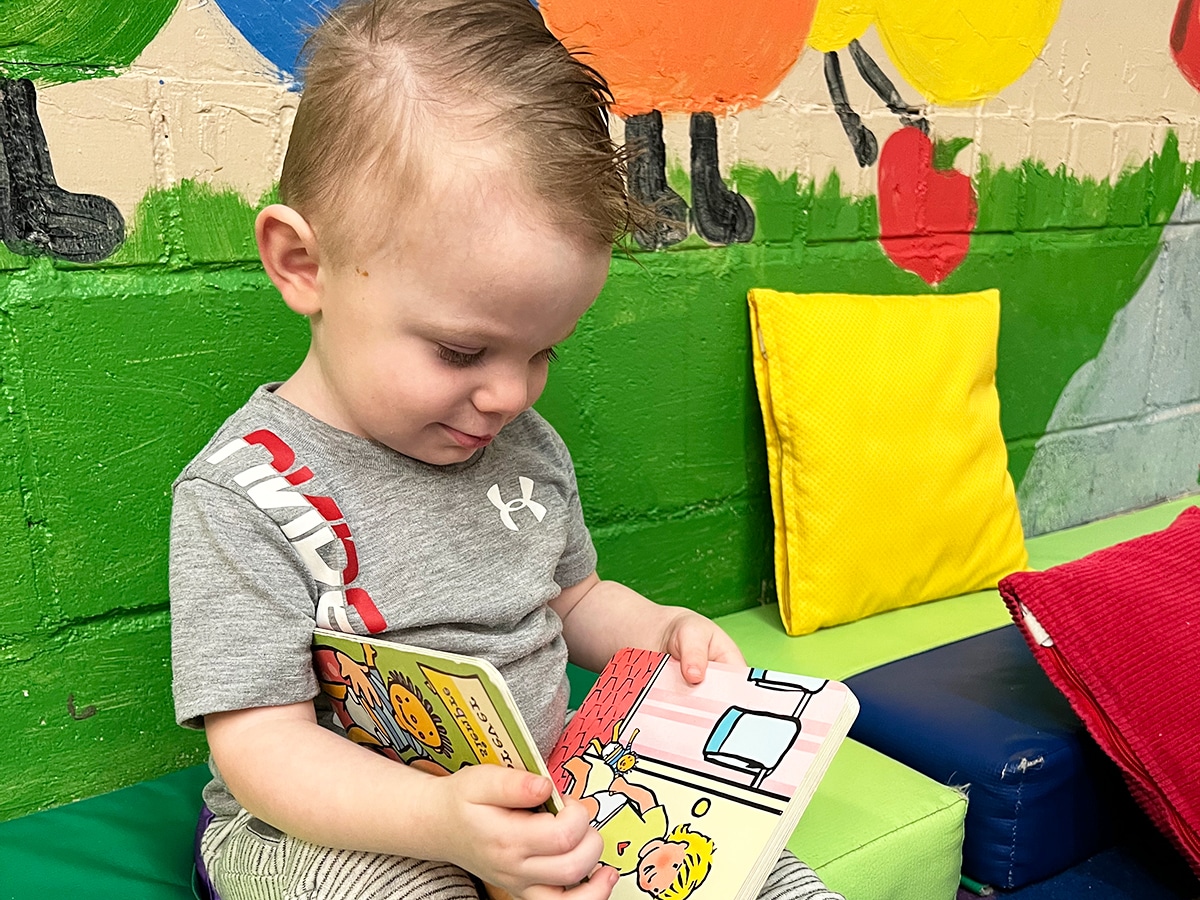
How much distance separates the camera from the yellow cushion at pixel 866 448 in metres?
1.45

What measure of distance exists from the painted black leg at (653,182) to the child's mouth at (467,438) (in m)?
0.54

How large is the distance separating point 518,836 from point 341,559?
0.97ft

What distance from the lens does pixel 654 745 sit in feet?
2.83

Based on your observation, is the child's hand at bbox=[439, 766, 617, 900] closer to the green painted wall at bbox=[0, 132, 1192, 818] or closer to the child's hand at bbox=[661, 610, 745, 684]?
the child's hand at bbox=[661, 610, 745, 684]

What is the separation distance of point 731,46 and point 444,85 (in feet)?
2.41

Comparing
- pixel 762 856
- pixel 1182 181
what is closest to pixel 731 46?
pixel 762 856

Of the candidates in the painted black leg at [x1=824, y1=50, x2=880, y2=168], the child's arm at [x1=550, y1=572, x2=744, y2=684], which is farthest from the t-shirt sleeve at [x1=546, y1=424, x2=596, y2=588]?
the painted black leg at [x1=824, y1=50, x2=880, y2=168]

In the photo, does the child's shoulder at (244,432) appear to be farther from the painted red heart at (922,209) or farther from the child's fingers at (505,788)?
the painted red heart at (922,209)

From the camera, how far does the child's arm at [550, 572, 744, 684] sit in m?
0.98

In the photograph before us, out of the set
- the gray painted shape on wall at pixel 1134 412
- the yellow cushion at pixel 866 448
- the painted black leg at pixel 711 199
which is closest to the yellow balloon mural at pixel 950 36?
the painted black leg at pixel 711 199

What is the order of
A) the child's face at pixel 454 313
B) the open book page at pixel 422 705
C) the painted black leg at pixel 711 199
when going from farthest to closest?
the painted black leg at pixel 711 199 < the child's face at pixel 454 313 < the open book page at pixel 422 705

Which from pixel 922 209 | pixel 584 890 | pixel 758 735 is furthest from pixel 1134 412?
pixel 584 890

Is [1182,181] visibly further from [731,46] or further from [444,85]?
[444,85]

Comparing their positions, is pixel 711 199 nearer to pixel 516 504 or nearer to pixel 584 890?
pixel 516 504
